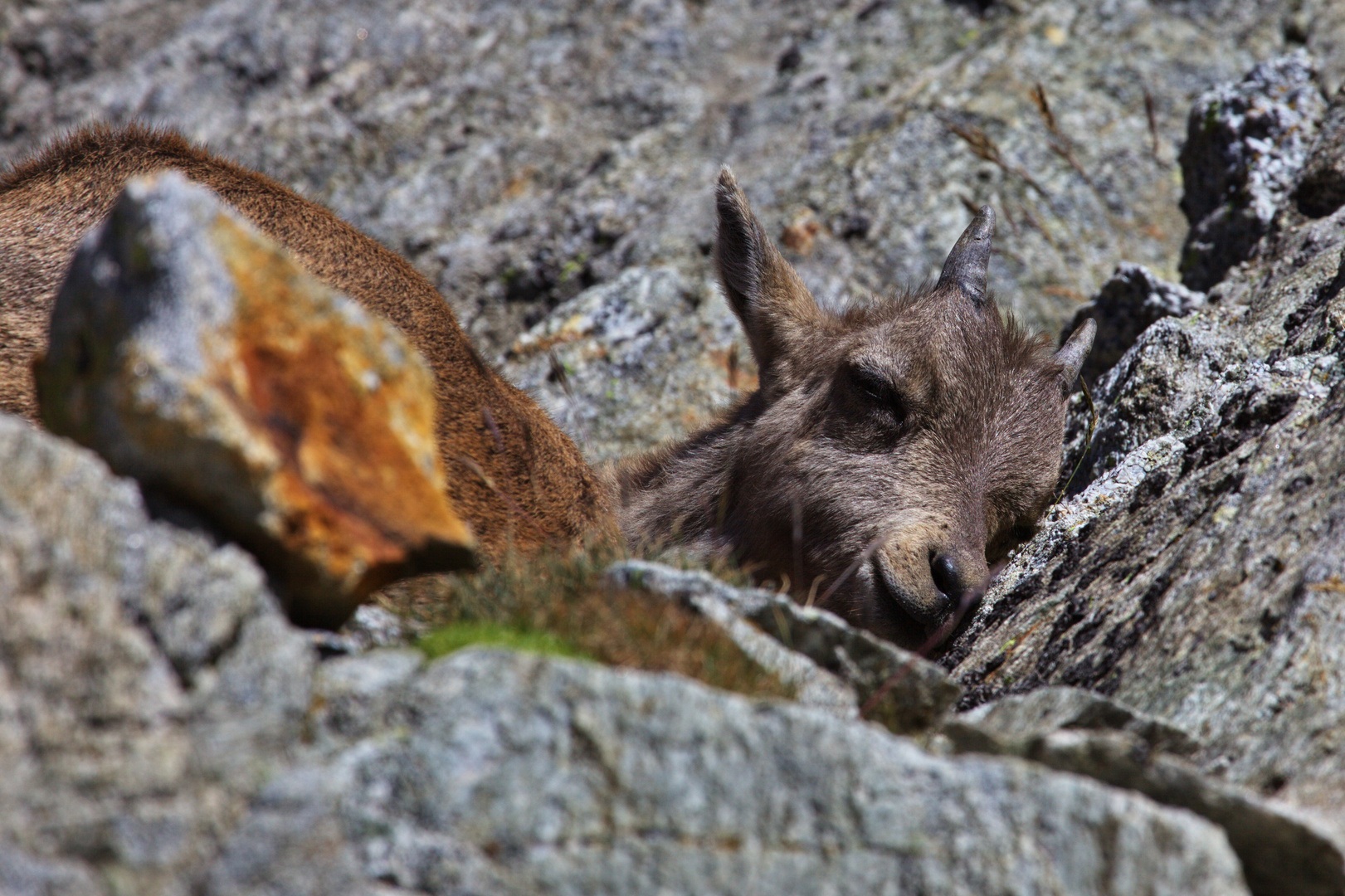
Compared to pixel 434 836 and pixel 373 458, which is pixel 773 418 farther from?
pixel 434 836

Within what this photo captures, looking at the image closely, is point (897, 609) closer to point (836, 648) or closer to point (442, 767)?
point (836, 648)

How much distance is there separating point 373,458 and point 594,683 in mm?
854

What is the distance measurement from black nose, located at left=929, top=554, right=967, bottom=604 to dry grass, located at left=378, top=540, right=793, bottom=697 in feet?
7.35

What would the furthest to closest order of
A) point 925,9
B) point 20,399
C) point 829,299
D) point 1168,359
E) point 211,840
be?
1. point 925,9
2. point 829,299
3. point 1168,359
4. point 20,399
5. point 211,840

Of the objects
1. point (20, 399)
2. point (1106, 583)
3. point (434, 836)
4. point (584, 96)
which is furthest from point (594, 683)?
point (584, 96)

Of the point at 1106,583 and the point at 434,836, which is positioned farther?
the point at 1106,583

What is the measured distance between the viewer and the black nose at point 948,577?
17.1 feet

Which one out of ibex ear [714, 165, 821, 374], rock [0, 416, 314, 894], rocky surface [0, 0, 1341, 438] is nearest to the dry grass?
rock [0, 416, 314, 894]

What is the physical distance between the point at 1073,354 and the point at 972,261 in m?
0.82

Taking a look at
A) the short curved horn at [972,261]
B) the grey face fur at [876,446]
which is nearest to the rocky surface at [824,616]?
the grey face fur at [876,446]

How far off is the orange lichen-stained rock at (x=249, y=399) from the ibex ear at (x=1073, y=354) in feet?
15.0

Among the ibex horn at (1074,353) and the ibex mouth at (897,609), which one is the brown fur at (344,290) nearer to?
the ibex mouth at (897,609)

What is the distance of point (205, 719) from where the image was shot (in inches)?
95.2

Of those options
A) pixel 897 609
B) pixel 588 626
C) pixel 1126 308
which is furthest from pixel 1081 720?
pixel 1126 308
